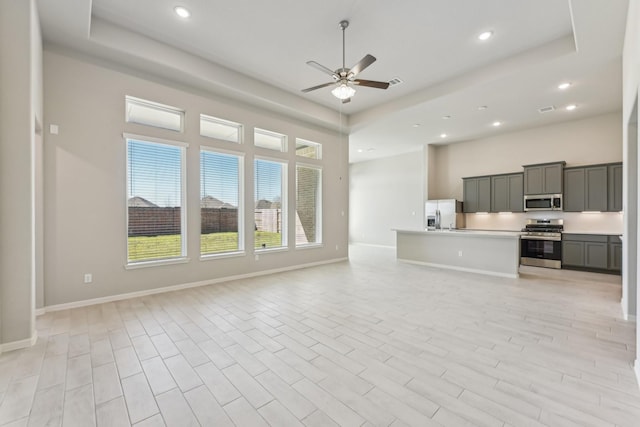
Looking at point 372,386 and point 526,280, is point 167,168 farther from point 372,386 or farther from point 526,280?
point 526,280

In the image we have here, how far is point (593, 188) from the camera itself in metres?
6.36

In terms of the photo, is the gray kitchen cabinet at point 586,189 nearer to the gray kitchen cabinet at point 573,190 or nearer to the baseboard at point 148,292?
the gray kitchen cabinet at point 573,190

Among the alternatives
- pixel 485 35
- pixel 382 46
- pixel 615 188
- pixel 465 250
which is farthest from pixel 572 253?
pixel 382 46

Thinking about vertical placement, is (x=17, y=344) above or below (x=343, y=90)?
below

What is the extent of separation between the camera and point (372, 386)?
2039 mm

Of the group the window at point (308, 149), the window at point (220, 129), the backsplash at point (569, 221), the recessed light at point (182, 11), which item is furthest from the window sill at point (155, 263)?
the backsplash at point (569, 221)

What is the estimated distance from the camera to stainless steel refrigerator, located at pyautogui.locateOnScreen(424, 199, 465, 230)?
8281 mm

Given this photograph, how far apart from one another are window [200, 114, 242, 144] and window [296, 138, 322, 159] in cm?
154

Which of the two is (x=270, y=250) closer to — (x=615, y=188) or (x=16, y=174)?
(x=16, y=174)

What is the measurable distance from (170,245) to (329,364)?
11.9 ft

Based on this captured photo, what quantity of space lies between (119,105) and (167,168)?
1.10m

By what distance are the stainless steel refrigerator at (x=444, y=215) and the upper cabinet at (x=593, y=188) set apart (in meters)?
2.47

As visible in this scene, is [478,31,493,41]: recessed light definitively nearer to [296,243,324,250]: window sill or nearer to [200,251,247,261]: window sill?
[296,243,324,250]: window sill

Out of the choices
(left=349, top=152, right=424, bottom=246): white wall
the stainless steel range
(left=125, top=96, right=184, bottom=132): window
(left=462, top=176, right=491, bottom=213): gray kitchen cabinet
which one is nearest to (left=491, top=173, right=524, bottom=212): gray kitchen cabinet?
(left=462, top=176, right=491, bottom=213): gray kitchen cabinet
